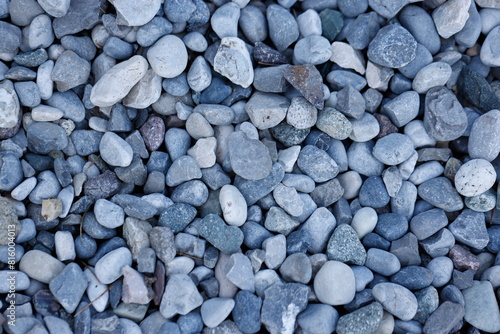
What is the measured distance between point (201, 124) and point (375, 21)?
724mm

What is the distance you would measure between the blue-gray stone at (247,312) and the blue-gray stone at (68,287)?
459mm

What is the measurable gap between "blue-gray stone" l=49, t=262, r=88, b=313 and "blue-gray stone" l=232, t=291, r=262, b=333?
1.51 feet

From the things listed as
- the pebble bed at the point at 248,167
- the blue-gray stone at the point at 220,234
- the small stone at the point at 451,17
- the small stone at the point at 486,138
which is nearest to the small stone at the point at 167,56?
the pebble bed at the point at 248,167

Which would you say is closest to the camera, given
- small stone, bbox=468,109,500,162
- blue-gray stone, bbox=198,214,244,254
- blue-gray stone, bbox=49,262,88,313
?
blue-gray stone, bbox=49,262,88,313

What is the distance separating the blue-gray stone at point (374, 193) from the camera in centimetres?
158

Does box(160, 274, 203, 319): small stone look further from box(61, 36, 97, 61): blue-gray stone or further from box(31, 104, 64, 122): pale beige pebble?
box(61, 36, 97, 61): blue-gray stone

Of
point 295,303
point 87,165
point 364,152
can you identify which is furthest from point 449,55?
point 87,165

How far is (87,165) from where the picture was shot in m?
1.53

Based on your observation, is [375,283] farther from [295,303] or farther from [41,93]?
[41,93]

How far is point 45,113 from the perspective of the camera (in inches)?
57.9

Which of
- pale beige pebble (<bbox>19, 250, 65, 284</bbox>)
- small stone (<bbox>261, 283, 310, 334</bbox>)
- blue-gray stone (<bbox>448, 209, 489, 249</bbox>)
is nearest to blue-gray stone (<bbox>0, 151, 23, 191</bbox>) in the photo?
pale beige pebble (<bbox>19, 250, 65, 284</bbox>)

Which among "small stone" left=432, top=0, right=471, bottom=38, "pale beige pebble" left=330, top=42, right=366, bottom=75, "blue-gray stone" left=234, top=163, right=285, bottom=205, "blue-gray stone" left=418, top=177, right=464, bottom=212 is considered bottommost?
"blue-gray stone" left=234, top=163, right=285, bottom=205

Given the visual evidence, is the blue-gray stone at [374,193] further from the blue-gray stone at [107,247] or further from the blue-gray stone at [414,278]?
the blue-gray stone at [107,247]

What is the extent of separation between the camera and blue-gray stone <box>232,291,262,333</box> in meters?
1.38
